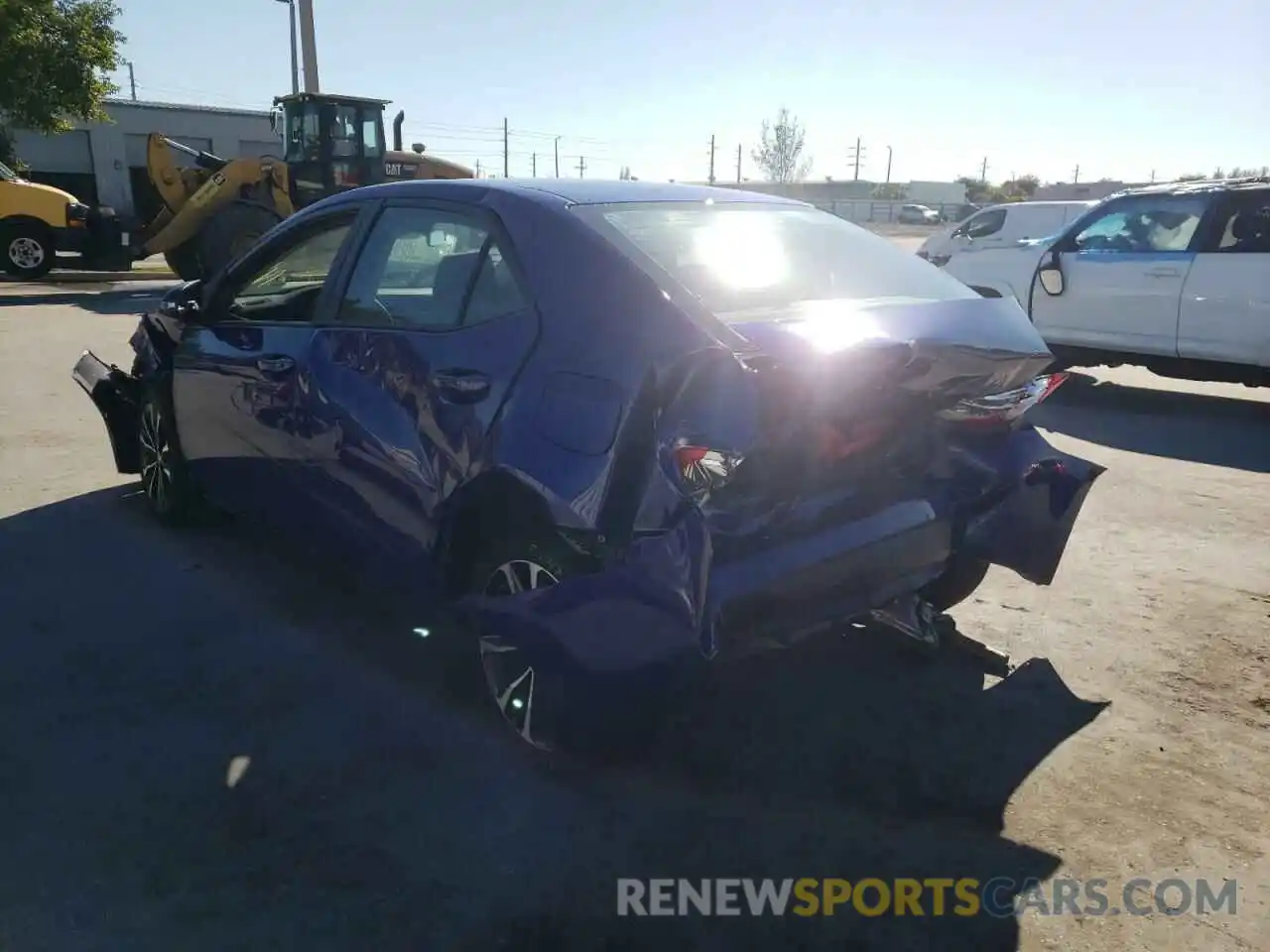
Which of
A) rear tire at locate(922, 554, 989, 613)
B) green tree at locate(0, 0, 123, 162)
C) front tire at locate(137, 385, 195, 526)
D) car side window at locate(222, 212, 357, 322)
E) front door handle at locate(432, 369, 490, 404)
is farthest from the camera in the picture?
green tree at locate(0, 0, 123, 162)

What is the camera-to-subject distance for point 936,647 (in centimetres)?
356

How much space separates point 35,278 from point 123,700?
1682 centimetres

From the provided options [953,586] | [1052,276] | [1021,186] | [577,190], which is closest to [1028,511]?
[953,586]

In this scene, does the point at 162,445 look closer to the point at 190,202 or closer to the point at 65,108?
the point at 190,202

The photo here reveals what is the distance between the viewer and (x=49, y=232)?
669 inches

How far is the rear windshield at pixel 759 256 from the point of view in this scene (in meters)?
3.04

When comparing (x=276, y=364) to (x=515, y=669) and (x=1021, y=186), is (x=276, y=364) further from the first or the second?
(x=1021, y=186)

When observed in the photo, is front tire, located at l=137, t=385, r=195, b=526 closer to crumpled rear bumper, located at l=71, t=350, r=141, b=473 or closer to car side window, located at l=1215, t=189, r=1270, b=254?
crumpled rear bumper, located at l=71, t=350, r=141, b=473

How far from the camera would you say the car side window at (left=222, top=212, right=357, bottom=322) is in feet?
13.0

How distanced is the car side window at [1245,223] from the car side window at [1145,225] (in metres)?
0.20

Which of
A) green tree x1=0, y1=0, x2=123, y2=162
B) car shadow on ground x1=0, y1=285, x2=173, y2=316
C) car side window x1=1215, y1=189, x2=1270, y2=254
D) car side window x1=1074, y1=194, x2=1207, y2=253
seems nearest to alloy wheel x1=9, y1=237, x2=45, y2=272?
car shadow on ground x1=0, y1=285, x2=173, y2=316

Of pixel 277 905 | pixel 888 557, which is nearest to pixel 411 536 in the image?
pixel 277 905

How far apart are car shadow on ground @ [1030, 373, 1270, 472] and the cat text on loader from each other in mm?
12151

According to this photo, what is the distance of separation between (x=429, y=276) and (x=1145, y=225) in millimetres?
7345
